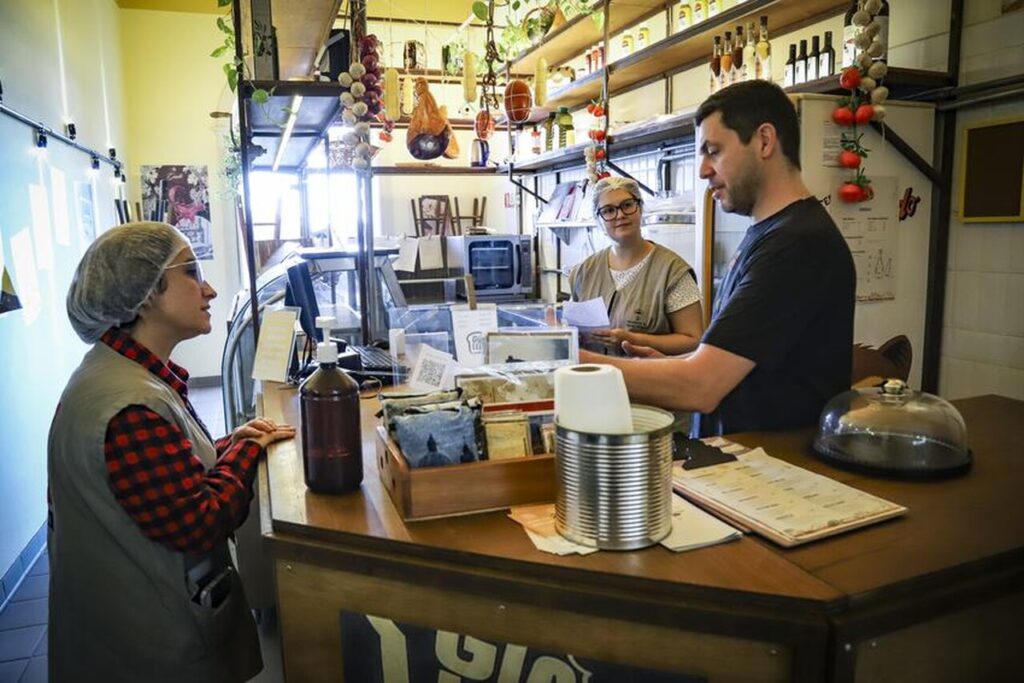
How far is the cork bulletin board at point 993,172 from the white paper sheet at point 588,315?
5.32 ft

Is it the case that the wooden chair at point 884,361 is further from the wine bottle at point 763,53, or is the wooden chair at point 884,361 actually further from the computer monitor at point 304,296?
the computer monitor at point 304,296

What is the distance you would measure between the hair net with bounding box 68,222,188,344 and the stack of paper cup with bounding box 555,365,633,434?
1015 millimetres

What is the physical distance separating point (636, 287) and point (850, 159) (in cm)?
100

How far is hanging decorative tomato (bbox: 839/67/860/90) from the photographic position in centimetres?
278

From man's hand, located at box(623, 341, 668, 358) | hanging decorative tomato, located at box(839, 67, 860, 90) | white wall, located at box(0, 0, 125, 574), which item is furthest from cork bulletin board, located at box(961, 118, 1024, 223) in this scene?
white wall, located at box(0, 0, 125, 574)

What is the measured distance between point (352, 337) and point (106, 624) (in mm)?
2197

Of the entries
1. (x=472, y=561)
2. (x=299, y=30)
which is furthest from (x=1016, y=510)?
(x=299, y=30)

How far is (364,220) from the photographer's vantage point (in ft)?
9.77

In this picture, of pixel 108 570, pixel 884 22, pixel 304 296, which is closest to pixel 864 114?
pixel 884 22

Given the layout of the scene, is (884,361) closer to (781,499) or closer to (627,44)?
(781,499)

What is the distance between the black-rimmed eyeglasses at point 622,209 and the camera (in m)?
2.91

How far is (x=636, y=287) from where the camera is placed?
113 inches

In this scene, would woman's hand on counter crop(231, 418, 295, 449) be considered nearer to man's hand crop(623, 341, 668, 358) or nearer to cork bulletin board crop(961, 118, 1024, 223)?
man's hand crop(623, 341, 668, 358)

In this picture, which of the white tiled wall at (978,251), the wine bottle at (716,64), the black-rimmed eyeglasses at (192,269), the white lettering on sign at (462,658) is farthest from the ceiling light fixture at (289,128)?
the white tiled wall at (978,251)
